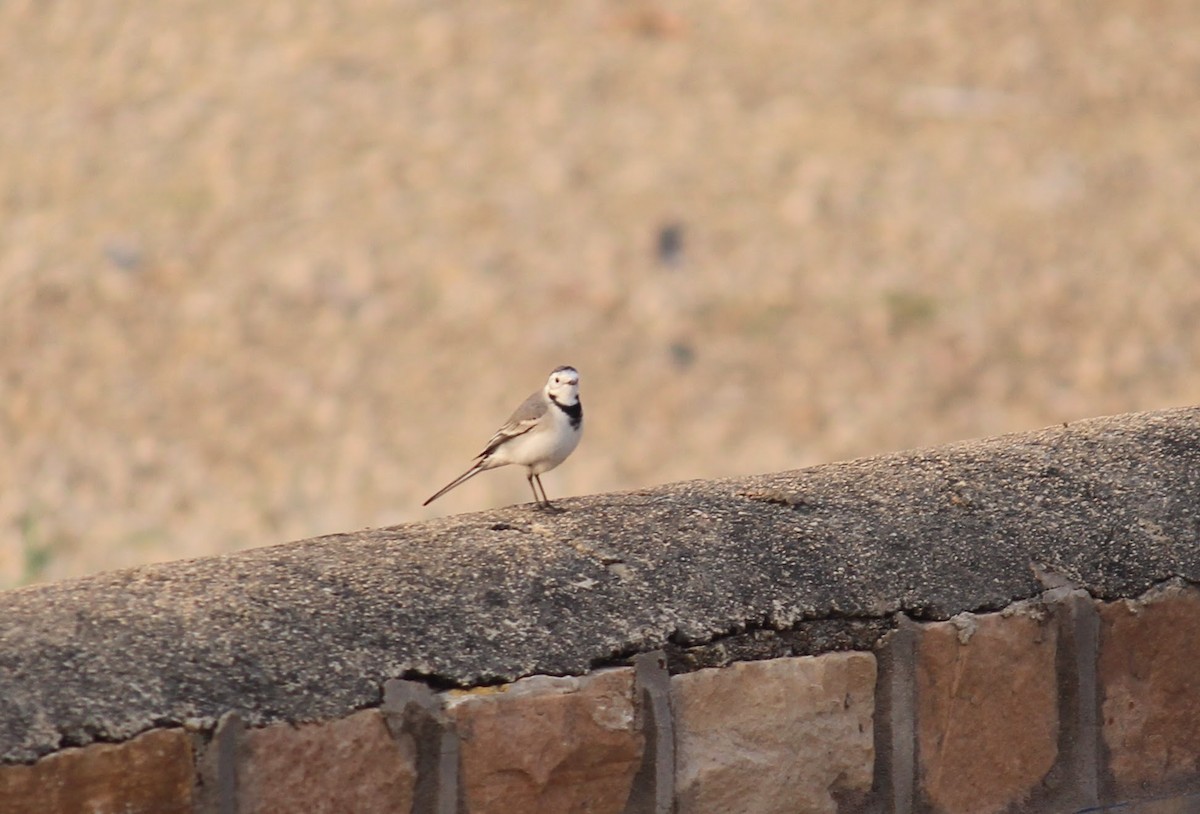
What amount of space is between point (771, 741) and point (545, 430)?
1702mm

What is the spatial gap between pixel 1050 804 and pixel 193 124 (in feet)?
32.1

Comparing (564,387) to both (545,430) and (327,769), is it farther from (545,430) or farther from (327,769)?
(327,769)

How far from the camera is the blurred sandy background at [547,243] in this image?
972cm

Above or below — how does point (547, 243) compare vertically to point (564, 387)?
above

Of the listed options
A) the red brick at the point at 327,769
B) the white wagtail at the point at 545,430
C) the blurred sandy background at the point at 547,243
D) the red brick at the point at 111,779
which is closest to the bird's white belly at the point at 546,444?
the white wagtail at the point at 545,430

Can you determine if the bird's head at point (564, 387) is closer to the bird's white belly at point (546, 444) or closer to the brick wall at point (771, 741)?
the bird's white belly at point (546, 444)

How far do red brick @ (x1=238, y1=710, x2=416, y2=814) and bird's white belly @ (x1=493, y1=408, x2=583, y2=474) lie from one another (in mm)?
1842

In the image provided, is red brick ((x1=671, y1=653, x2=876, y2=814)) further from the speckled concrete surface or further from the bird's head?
the bird's head

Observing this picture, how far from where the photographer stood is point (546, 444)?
3924 millimetres

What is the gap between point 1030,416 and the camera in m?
10.2

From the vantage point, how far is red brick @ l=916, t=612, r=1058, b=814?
241cm

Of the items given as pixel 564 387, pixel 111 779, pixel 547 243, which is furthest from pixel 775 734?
pixel 547 243

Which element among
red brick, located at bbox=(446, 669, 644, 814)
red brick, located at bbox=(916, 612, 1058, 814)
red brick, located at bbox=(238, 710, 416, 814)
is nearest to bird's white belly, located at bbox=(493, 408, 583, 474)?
red brick, located at bbox=(916, 612, 1058, 814)

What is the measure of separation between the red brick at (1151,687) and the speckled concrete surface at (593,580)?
5cm
